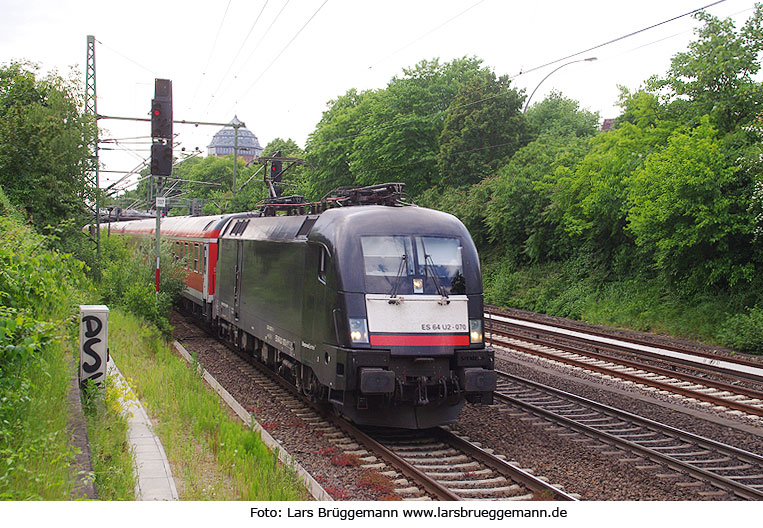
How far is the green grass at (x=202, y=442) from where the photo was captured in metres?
7.10

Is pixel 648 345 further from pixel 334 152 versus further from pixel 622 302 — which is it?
pixel 334 152

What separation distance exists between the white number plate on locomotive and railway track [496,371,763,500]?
2555mm

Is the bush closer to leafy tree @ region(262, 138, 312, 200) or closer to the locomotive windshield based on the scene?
the locomotive windshield

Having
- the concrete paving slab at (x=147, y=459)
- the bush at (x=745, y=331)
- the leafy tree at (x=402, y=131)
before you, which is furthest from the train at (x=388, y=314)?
the leafy tree at (x=402, y=131)

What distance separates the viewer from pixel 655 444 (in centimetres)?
947

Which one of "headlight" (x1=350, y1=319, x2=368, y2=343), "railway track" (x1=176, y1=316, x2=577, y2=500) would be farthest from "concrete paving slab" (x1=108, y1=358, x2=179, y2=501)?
"headlight" (x1=350, y1=319, x2=368, y2=343)

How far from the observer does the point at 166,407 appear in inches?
408

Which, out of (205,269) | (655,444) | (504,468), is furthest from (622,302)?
(504,468)

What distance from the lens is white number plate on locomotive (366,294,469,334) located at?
363 inches

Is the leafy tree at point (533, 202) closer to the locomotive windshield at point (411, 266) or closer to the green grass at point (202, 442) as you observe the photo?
the locomotive windshield at point (411, 266)

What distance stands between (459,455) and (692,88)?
658 inches

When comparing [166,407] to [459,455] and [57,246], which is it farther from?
[57,246]

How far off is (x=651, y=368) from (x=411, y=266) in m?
7.57

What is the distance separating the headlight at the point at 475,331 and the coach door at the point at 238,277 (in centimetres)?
720
